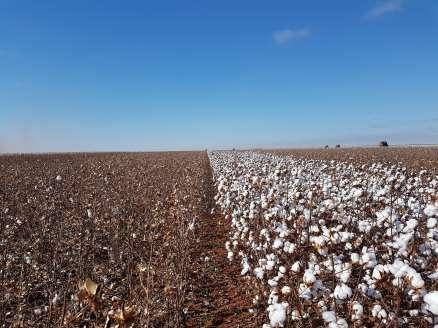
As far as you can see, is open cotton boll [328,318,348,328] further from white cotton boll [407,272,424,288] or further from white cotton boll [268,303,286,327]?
white cotton boll [407,272,424,288]

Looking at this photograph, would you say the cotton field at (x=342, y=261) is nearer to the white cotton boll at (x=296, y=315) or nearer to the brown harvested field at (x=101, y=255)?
the white cotton boll at (x=296, y=315)

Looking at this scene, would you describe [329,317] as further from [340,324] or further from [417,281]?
[417,281]

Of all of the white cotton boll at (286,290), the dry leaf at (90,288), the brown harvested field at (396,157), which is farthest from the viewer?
the brown harvested field at (396,157)

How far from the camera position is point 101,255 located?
7.55 m

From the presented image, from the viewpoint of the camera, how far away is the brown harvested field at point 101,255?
14.0 ft

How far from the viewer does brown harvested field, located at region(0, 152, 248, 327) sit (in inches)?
168

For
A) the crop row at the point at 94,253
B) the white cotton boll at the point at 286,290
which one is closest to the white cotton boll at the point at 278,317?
the white cotton boll at the point at 286,290

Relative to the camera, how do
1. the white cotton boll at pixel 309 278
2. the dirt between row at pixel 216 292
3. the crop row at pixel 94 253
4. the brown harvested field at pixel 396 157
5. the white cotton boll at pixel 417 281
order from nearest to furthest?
the white cotton boll at pixel 417 281 < the white cotton boll at pixel 309 278 < the crop row at pixel 94 253 < the dirt between row at pixel 216 292 < the brown harvested field at pixel 396 157

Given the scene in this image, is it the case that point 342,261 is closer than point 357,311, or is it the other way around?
point 357,311

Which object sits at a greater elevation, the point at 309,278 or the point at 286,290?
the point at 309,278

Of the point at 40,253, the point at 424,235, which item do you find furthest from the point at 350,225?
the point at 40,253

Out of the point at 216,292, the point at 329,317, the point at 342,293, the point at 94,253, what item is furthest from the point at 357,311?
the point at 94,253

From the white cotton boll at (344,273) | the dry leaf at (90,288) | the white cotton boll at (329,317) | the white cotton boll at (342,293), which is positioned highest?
the dry leaf at (90,288)

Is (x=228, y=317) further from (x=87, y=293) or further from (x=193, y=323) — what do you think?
(x=87, y=293)
